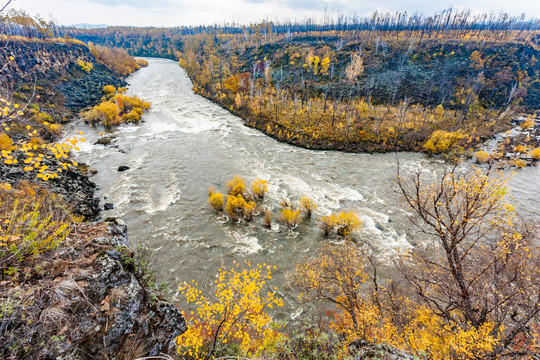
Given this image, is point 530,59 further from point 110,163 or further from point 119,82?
point 119,82

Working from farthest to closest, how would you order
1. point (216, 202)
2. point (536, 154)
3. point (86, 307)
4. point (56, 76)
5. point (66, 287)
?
point (56, 76) → point (536, 154) → point (216, 202) → point (86, 307) → point (66, 287)

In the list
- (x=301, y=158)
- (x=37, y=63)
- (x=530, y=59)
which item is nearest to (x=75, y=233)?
(x=301, y=158)

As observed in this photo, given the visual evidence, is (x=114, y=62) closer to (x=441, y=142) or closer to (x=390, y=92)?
(x=390, y=92)

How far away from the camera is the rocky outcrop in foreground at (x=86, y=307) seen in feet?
19.4

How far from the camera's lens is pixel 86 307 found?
277 inches

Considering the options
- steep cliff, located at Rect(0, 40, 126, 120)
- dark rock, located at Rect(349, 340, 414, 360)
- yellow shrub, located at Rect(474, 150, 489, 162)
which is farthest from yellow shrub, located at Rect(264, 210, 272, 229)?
steep cliff, located at Rect(0, 40, 126, 120)

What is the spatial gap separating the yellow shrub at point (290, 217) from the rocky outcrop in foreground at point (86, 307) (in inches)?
526

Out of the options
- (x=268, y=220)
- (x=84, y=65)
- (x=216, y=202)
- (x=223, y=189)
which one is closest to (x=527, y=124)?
(x=268, y=220)

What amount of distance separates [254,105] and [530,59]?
8172 cm

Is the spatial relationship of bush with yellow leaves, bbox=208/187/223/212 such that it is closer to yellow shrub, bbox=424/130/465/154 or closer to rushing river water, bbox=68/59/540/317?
rushing river water, bbox=68/59/540/317

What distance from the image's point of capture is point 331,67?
75250 millimetres

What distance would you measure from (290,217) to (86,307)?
52.7 feet

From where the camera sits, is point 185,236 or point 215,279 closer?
point 215,279

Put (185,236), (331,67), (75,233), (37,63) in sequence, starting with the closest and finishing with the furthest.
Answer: (75,233) → (185,236) → (37,63) → (331,67)
